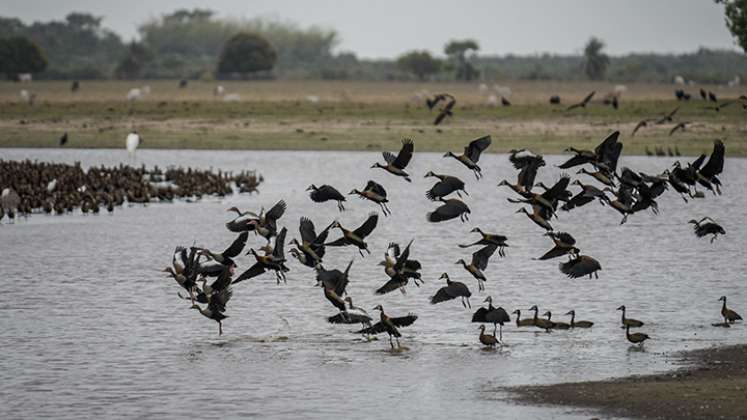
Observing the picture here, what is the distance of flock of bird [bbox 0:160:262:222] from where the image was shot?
2923 centimetres

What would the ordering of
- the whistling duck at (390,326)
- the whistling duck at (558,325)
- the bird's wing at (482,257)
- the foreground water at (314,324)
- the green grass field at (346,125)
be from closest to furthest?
the foreground water at (314,324) → the whistling duck at (390,326) → the bird's wing at (482,257) → the whistling duck at (558,325) → the green grass field at (346,125)

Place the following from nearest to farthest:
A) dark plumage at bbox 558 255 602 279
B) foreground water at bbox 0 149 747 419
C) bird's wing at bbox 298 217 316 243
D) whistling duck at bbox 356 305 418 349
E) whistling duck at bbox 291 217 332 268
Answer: foreground water at bbox 0 149 747 419 < whistling duck at bbox 356 305 418 349 < whistling duck at bbox 291 217 332 268 < bird's wing at bbox 298 217 316 243 < dark plumage at bbox 558 255 602 279

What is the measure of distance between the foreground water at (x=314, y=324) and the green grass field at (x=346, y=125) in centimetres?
1478

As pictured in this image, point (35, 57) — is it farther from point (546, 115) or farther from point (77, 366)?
point (77, 366)

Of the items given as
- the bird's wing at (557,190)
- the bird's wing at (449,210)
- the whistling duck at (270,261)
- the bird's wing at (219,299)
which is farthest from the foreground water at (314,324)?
the bird's wing at (557,190)

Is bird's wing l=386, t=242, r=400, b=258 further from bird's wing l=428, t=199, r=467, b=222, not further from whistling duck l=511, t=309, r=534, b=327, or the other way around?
whistling duck l=511, t=309, r=534, b=327

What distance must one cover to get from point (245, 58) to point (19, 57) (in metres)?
17.0

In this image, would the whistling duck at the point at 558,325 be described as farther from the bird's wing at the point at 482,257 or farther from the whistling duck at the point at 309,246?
the whistling duck at the point at 309,246

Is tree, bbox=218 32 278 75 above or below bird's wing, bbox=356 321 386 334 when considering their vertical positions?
above

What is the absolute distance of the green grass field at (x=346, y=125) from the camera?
4434 centimetres

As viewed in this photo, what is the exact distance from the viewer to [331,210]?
3219cm

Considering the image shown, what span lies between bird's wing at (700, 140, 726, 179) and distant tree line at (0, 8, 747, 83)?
78051mm

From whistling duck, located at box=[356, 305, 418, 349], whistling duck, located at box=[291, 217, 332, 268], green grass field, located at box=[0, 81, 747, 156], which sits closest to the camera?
whistling duck, located at box=[356, 305, 418, 349]

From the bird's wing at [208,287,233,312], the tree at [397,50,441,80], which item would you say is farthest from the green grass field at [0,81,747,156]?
the tree at [397,50,441,80]
